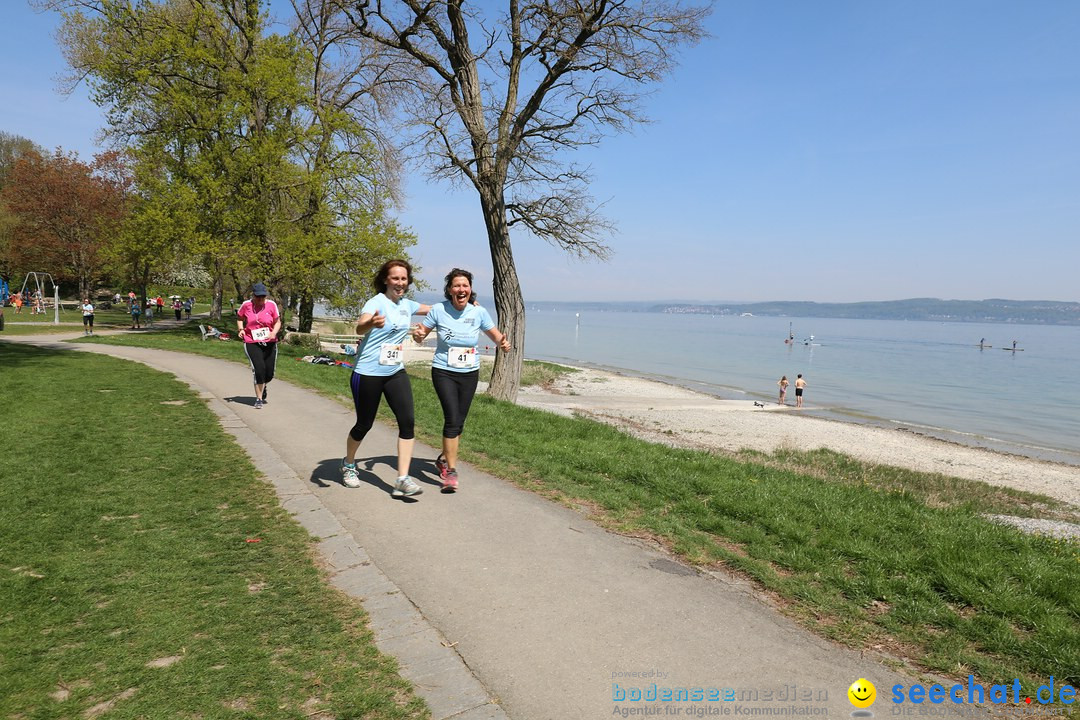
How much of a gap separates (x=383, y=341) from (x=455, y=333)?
69 centimetres

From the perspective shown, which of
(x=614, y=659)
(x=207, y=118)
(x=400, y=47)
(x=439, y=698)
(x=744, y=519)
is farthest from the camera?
(x=207, y=118)

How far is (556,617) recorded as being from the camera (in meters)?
3.46

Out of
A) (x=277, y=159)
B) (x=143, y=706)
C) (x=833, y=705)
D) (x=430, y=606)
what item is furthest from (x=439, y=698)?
(x=277, y=159)

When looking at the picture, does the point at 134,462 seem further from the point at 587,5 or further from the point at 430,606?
the point at 587,5

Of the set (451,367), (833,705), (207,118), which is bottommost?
(833,705)

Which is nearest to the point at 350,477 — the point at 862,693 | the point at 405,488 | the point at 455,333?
the point at 405,488

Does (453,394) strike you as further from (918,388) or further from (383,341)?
(918,388)

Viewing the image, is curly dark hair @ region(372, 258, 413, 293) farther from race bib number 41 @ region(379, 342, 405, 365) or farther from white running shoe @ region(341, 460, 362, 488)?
white running shoe @ region(341, 460, 362, 488)

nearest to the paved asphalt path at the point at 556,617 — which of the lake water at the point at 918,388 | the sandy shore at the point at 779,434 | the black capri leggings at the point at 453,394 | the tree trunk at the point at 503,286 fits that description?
the black capri leggings at the point at 453,394

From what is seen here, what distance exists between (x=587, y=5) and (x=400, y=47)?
445 cm

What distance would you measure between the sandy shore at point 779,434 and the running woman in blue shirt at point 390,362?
29.5ft

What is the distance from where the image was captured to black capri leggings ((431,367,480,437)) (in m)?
5.78

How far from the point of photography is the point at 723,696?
2.79 meters

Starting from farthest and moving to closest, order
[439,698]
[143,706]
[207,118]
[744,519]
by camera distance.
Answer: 1. [207,118]
2. [744,519]
3. [439,698]
4. [143,706]
